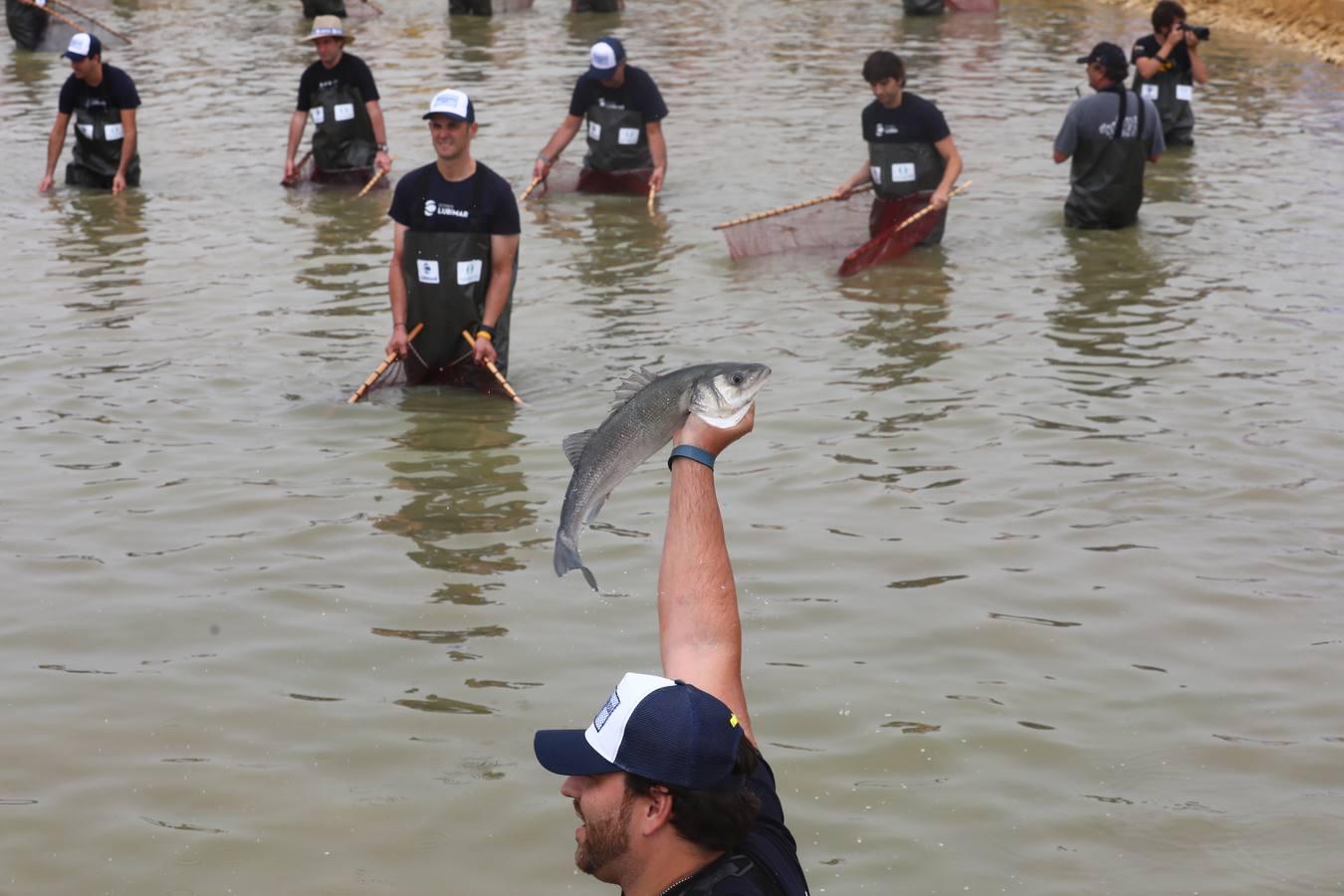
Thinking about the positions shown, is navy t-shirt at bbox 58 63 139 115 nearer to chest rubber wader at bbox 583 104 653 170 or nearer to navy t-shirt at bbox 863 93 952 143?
chest rubber wader at bbox 583 104 653 170

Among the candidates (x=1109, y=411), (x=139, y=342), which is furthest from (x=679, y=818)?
(x=139, y=342)

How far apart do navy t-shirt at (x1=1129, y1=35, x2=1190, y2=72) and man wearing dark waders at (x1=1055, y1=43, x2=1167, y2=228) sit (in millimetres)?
3273

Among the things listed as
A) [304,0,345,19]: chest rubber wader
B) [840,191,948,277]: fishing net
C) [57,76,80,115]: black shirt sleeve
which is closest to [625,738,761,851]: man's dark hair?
[840,191,948,277]: fishing net

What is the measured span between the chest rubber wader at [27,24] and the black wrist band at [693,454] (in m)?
23.9

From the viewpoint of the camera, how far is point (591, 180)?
15289mm

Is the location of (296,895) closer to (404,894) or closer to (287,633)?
(404,894)

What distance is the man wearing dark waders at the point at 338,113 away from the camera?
14713 mm

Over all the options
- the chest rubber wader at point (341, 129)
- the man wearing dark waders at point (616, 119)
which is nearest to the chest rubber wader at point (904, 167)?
the man wearing dark waders at point (616, 119)

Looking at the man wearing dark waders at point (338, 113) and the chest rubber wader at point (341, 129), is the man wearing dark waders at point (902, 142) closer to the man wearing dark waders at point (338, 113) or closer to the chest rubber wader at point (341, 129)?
the man wearing dark waders at point (338, 113)

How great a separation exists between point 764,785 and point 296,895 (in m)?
2.29

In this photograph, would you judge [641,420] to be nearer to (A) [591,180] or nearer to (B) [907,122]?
(B) [907,122]

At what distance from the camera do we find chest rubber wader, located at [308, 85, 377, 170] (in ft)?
48.8

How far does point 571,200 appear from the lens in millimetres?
15250

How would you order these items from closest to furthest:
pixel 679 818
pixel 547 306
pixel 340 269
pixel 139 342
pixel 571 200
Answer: pixel 679 818, pixel 139 342, pixel 547 306, pixel 340 269, pixel 571 200
